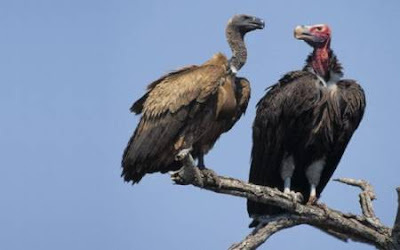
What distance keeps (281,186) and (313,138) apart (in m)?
0.76

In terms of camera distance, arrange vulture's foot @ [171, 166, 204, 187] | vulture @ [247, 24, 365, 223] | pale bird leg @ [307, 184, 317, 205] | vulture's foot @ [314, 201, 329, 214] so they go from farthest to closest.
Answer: vulture @ [247, 24, 365, 223], pale bird leg @ [307, 184, 317, 205], vulture's foot @ [314, 201, 329, 214], vulture's foot @ [171, 166, 204, 187]

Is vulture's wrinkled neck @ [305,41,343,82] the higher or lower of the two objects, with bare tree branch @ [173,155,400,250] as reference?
higher

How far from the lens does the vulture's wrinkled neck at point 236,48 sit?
11.0 meters

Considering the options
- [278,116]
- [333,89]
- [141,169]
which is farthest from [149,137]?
[333,89]

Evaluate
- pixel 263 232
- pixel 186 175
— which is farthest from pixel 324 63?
pixel 186 175

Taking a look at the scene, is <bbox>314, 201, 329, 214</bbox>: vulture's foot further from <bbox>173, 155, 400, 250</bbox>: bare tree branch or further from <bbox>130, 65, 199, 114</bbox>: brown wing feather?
<bbox>130, 65, 199, 114</bbox>: brown wing feather

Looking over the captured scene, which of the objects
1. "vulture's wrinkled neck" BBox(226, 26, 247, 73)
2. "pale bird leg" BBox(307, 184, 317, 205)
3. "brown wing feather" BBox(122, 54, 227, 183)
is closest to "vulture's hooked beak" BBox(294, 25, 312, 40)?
"vulture's wrinkled neck" BBox(226, 26, 247, 73)

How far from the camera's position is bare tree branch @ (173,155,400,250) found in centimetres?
915

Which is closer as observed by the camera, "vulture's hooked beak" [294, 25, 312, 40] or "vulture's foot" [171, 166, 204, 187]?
"vulture's foot" [171, 166, 204, 187]

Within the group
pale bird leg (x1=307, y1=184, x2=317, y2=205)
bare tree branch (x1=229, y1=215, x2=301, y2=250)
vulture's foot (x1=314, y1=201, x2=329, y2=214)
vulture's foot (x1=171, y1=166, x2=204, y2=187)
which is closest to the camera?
vulture's foot (x1=171, y1=166, x2=204, y2=187)

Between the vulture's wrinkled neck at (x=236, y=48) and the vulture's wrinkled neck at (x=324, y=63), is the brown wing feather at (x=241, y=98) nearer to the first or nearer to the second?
the vulture's wrinkled neck at (x=236, y=48)

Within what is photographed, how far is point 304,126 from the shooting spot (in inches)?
426

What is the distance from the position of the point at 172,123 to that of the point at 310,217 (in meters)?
1.83

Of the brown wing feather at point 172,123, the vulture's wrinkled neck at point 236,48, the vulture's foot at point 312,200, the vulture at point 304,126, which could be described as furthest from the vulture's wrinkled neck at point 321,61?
the vulture's foot at point 312,200
